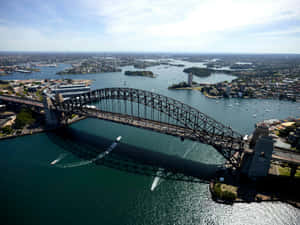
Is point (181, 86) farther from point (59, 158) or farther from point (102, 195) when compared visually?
point (102, 195)

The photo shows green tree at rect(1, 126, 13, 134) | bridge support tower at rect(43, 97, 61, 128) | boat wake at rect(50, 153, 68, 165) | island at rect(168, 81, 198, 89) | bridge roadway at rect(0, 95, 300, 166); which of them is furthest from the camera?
island at rect(168, 81, 198, 89)

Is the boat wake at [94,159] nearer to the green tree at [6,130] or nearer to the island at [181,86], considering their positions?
the green tree at [6,130]

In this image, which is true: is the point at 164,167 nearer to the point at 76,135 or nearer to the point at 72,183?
the point at 72,183

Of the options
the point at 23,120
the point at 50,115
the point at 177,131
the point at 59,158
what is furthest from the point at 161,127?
the point at 23,120

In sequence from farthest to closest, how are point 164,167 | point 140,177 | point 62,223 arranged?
point 164,167 < point 140,177 < point 62,223

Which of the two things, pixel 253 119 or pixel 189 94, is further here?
pixel 189 94

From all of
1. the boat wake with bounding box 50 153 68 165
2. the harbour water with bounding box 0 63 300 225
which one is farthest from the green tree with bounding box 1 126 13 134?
the boat wake with bounding box 50 153 68 165

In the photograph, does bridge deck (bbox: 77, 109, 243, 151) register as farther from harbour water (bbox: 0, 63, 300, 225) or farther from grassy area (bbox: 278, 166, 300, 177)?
grassy area (bbox: 278, 166, 300, 177)

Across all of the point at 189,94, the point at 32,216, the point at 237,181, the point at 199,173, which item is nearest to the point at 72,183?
the point at 32,216

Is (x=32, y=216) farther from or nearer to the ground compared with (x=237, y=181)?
nearer to the ground

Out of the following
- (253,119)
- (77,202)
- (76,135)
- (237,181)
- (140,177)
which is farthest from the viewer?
(253,119)

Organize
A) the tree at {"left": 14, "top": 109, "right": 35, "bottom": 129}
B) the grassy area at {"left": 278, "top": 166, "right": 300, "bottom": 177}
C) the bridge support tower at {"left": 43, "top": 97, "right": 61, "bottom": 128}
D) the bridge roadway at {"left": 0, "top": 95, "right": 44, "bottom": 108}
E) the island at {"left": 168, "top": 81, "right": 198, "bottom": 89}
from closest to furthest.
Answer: the grassy area at {"left": 278, "top": 166, "right": 300, "bottom": 177} < the tree at {"left": 14, "top": 109, "right": 35, "bottom": 129} < the bridge support tower at {"left": 43, "top": 97, "right": 61, "bottom": 128} < the bridge roadway at {"left": 0, "top": 95, "right": 44, "bottom": 108} < the island at {"left": 168, "top": 81, "right": 198, "bottom": 89}
